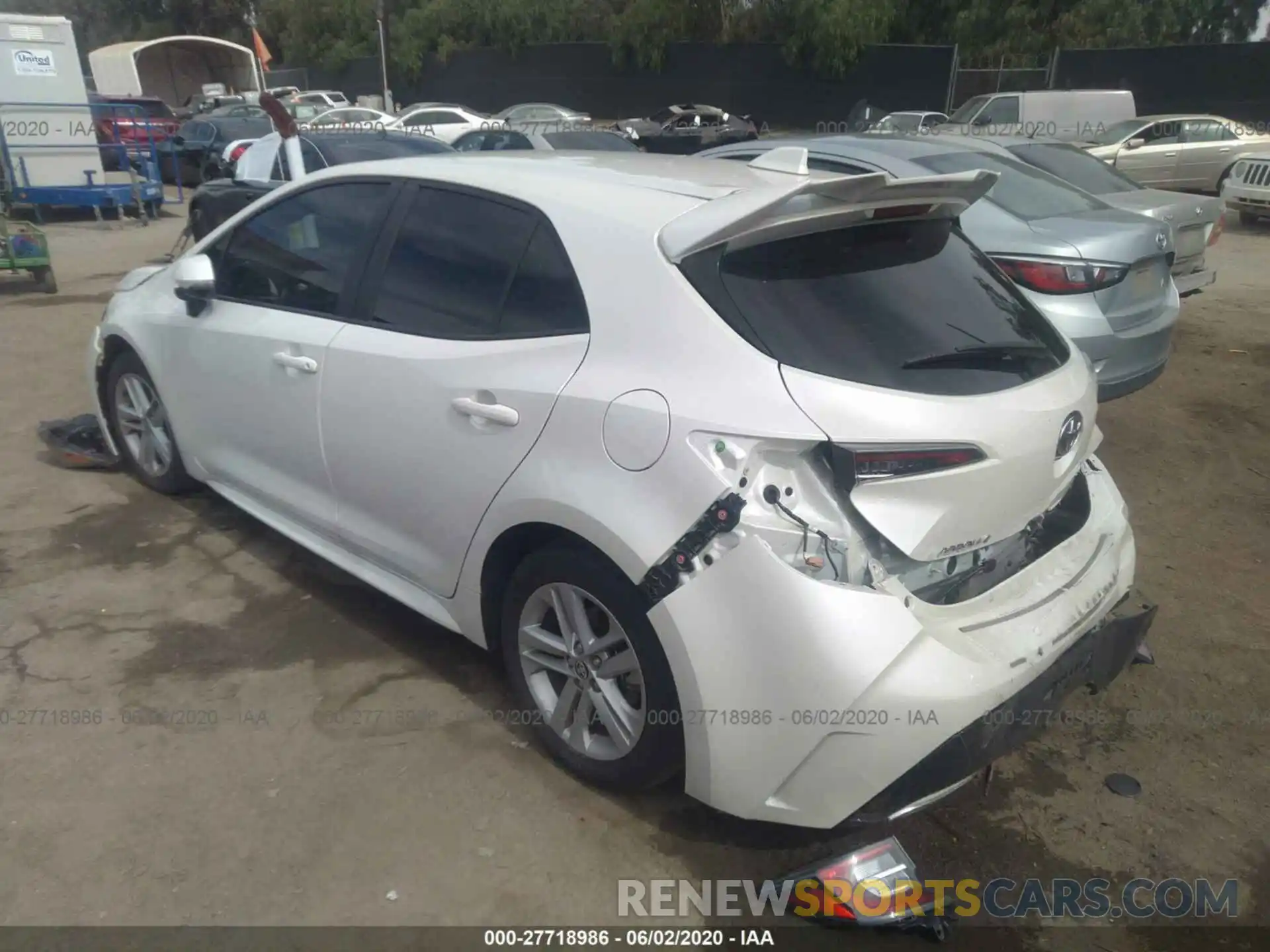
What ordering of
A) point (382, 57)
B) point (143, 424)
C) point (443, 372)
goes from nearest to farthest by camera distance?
point (443, 372) → point (143, 424) → point (382, 57)

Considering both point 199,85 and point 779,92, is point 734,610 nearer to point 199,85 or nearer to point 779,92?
point 779,92

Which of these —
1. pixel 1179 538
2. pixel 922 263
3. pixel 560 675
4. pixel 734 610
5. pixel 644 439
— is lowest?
pixel 1179 538

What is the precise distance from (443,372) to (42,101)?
46.0ft

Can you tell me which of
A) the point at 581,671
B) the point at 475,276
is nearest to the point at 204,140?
the point at 475,276

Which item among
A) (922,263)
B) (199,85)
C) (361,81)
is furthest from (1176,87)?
(361,81)

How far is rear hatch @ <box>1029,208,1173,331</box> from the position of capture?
16.9 feet

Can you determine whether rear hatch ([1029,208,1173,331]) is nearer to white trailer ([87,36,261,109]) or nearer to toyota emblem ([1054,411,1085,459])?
toyota emblem ([1054,411,1085,459])

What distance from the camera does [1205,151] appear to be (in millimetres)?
16219

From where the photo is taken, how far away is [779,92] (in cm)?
3369

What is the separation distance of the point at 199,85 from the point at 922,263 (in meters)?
38.1

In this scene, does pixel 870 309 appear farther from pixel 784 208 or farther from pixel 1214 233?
pixel 1214 233

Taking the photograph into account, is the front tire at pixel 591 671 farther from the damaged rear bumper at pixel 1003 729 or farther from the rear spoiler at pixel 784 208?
the rear spoiler at pixel 784 208

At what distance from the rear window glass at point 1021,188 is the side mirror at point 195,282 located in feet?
13.5

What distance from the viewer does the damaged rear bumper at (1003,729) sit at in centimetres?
233
